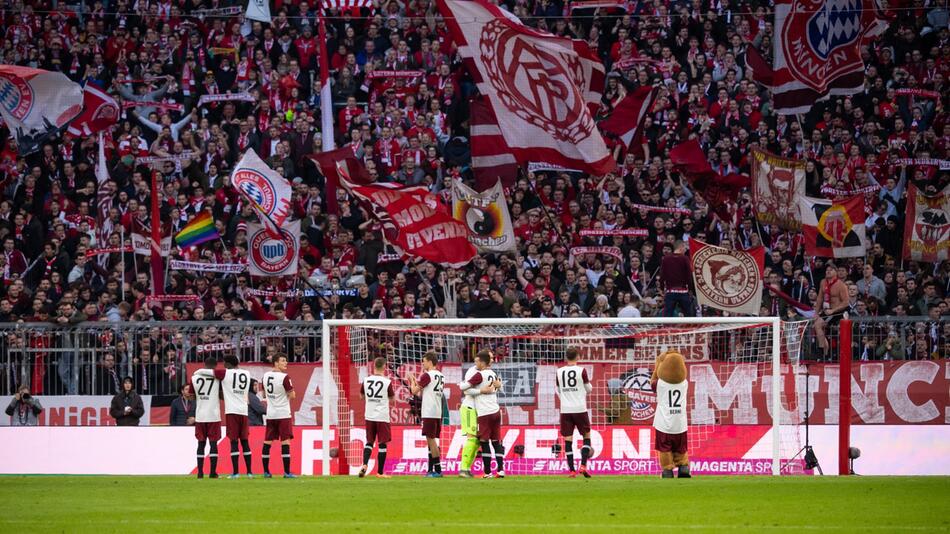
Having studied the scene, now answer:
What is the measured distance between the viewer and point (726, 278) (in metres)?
21.4

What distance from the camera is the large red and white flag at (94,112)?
25.6 metres

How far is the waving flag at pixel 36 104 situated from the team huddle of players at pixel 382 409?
7630mm

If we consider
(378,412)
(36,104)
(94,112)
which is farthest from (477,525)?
(36,104)

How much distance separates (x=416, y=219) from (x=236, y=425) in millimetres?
5007

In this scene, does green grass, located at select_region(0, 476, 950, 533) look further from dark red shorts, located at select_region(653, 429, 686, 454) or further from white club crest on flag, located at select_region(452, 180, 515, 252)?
white club crest on flag, located at select_region(452, 180, 515, 252)

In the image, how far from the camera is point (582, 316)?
22.6 metres

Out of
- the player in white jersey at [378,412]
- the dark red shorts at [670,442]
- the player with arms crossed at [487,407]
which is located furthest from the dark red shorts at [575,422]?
the player in white jersey at [378,412]

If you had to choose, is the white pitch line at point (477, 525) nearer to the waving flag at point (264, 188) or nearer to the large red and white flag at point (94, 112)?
the waving flag at point (264, 188)

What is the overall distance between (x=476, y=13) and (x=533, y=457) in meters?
7.37

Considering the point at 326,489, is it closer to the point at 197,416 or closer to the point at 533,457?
the point at 197,416

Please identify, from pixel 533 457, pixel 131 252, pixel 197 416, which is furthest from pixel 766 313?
pixel 131 252

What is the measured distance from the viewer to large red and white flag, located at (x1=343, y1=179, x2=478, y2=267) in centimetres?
2297

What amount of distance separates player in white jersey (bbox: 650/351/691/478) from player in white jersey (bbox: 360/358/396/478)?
12.7ft

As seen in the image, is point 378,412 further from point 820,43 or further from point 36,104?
point 820,43
